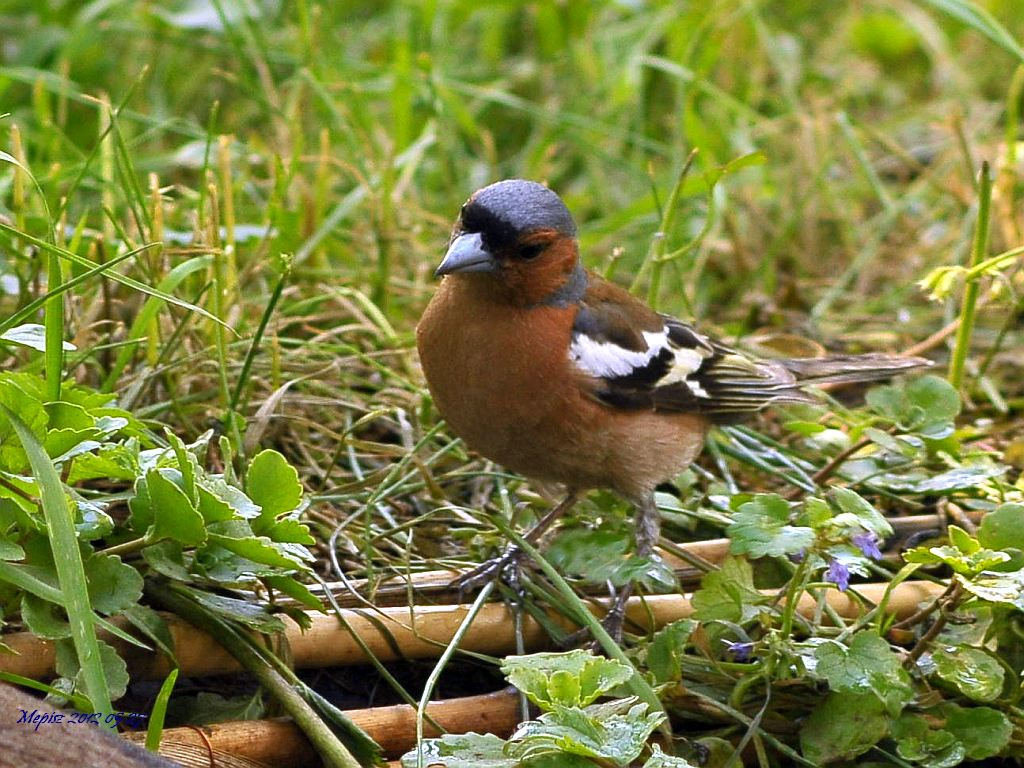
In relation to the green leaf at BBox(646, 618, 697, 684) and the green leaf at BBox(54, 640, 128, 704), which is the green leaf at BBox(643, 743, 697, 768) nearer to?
the green leaf at BBox(646, 618, 697, 684)

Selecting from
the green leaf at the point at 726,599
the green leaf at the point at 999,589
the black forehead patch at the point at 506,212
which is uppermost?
the black forehead patch at the point at 506,212

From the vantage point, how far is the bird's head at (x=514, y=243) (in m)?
3.40

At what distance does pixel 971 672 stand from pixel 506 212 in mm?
1583

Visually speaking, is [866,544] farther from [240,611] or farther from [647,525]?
[240,611]

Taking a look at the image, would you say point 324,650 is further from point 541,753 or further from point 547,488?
point 547,488

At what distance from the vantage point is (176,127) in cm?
479

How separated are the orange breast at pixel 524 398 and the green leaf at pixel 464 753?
1065 mm

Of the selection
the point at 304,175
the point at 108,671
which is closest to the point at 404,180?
the point at 304,175

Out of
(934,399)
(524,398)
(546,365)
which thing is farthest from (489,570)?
(934,399)

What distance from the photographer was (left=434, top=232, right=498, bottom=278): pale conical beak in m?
3.31

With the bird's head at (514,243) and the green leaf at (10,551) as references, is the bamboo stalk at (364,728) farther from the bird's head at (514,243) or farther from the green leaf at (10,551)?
the bird's head at (514,243)

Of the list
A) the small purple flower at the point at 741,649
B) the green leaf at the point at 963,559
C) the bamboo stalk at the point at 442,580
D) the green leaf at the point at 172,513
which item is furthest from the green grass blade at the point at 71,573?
the green leaf at the point at 963,559

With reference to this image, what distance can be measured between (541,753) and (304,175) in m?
3.35

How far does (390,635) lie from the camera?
9.55 feet
